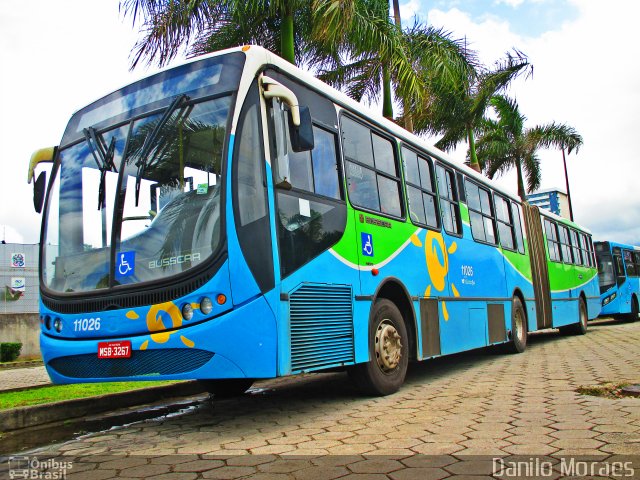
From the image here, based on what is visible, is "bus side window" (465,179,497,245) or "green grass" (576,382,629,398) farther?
"bus side window" (465,179,497,245)

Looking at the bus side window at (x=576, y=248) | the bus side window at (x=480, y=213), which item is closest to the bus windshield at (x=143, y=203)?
the bus side window at (x=480, y=213)

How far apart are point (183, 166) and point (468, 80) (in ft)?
46.3

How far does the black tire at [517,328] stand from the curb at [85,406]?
5.79m

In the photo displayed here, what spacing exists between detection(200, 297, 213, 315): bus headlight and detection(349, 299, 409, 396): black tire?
202 centimetres

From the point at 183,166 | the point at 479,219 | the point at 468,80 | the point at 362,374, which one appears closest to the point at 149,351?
the point at 183,166

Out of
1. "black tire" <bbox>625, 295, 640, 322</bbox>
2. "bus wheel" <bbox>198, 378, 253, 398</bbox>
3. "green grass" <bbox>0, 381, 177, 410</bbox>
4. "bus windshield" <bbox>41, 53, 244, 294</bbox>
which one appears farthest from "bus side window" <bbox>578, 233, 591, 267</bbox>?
"bus windshield" <bbox>41, 53, 244, 294</bbox>

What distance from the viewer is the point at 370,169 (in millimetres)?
6570

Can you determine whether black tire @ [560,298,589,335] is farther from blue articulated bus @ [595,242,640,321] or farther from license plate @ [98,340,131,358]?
license plate @ [98,340,131,358]

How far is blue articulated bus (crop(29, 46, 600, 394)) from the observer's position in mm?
4539

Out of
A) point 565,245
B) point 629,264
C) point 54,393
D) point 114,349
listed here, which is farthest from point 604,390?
point 629,264

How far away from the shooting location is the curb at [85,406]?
5.57 metres

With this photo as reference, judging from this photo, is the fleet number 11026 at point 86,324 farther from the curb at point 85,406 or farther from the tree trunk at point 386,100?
the tree trunk at point 386,100

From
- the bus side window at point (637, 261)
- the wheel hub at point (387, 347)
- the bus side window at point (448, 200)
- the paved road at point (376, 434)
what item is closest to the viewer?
the paved road at point (376, 434)

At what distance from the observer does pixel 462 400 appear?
577 centimetres
